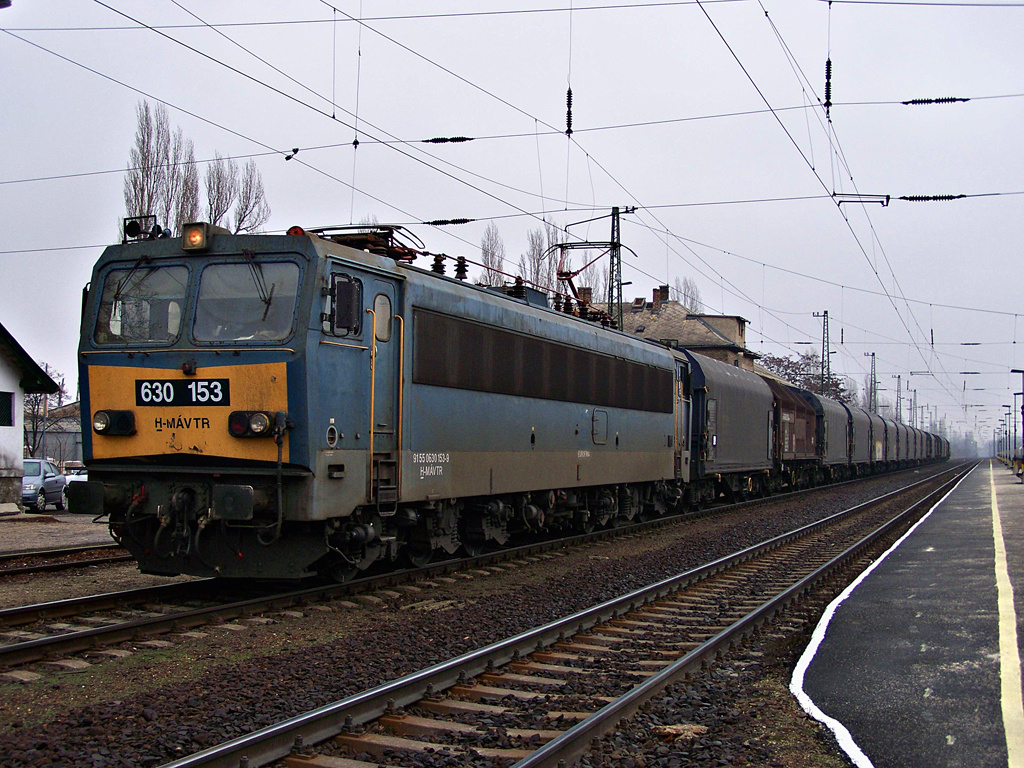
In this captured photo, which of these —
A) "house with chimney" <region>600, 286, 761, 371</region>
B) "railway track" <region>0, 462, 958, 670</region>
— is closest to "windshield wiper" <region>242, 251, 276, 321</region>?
"railway track" <region>0, 462, 958, 670</region>

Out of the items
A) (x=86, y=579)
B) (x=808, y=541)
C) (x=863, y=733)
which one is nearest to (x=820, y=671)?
(x=863, y=733)

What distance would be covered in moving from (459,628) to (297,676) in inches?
82.3

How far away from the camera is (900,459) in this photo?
62406 millimetres

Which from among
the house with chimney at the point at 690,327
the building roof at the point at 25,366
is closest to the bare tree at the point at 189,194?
the building roof at the point at 25,366

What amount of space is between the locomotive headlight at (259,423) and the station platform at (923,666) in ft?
16.0

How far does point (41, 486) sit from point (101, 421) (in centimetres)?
1878

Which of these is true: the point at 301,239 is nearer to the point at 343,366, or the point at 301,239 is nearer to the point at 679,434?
the point at 343,366

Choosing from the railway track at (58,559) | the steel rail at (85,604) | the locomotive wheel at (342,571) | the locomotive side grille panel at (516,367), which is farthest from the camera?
the railway track at (58,559)

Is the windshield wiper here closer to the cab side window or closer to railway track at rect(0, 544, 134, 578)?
the cab side window

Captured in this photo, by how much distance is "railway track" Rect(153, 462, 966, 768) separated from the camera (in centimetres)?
525

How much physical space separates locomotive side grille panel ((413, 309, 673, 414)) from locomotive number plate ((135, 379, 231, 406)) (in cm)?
227

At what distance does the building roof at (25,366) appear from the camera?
76.1ft

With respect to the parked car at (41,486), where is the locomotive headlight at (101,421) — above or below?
above

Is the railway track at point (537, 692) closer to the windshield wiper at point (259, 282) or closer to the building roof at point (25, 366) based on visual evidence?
the windshield wiper at point (259, 282)
